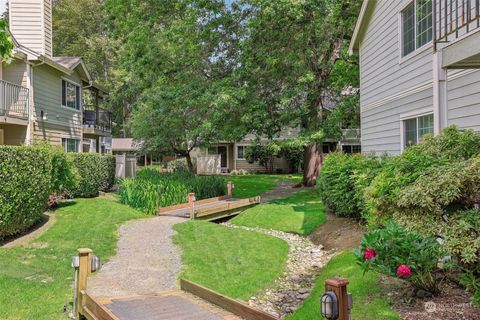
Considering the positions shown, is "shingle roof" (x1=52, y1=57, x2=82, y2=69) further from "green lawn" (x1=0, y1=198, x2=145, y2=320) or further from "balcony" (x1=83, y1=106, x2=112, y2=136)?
"green lawn" (x1=0, y1=198, x2=145, y2=320)

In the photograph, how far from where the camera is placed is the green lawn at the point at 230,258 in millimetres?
7858

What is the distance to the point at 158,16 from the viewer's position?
20.3m

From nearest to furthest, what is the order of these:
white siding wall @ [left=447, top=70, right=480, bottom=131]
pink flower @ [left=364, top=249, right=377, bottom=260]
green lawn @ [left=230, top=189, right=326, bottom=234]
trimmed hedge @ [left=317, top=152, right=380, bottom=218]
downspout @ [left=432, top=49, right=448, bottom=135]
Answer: pink flower @ [left=364, top=249, right=377, bottom=260]
downspout @ [left=432, top=49, right=448, bottom=135]
white siding wall @ [left=447, top=70, right=480, bottom=131]
trimmed hedge @ [left=317, top=152, right=380, bottom=218]
green lawn @ [left=230, top=189, right=326, bottom=234]

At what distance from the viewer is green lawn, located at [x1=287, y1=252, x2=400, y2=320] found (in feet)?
16.0

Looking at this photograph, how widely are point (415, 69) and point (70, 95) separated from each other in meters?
18.0

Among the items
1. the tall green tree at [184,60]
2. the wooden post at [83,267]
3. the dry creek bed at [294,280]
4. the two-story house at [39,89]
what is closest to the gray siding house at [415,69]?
the dry creek bed at [294,280]

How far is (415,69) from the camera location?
992 centimetres

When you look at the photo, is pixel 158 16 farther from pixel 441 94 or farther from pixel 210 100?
pixel 441 94

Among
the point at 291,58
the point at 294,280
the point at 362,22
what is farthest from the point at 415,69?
the point at 291,58

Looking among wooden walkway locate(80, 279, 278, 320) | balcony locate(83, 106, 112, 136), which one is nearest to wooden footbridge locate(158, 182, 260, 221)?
wooden walkway locate(80, 279, 278, 320)

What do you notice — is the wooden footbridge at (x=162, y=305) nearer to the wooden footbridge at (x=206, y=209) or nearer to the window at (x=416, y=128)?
the window at (x=416, y=128)

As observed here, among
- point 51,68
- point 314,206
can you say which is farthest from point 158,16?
point 314,206

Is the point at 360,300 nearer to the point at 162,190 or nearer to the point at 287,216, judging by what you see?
the point at 287,216

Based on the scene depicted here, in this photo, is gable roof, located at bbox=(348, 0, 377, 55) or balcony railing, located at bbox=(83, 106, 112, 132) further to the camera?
balcony railing, located at bbox=(83, 106, 112, 132)
